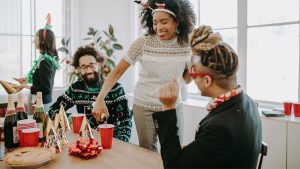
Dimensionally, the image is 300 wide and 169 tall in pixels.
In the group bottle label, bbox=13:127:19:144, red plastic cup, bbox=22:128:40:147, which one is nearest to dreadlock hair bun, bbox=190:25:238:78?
red plastic cup, bbox=22:128:40:147

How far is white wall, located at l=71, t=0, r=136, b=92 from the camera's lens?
4.19 m

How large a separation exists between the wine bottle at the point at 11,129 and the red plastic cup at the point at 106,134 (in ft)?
1.38

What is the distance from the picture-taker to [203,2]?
356cm

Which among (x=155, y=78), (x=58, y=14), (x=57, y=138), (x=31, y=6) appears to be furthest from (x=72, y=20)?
(x=57, y=138)

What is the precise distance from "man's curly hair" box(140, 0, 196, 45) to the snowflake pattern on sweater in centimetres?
56

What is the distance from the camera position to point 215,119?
0.92m

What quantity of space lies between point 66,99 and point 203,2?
7.32 feet

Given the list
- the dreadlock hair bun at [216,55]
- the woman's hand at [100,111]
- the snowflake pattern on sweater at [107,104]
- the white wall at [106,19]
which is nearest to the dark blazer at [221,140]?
the dreadlock hair bun at [216,55]

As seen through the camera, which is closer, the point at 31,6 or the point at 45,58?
the point at 45,58

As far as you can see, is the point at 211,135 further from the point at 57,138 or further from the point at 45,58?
the point at 45,58

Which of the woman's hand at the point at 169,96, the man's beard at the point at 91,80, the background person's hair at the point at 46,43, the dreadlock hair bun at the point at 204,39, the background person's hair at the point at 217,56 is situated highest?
the background person's hair at the point at 46,43

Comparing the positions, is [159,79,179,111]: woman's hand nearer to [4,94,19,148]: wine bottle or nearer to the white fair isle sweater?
the white fair isle sweater

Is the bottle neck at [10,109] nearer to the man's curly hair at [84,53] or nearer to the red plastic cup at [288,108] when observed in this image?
the man's curly hair at [84,53]

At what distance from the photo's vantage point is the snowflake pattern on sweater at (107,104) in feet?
6.46
